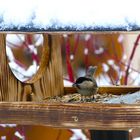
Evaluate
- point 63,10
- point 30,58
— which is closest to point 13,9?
point 63,10

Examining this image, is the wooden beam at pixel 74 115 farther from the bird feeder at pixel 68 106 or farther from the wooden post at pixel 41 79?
the wooden post at pixel 41 79

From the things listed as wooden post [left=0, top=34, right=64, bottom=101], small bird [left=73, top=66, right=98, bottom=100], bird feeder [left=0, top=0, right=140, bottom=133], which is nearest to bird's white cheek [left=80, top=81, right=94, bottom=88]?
small bird [left=73, top=66, right=98, bottom=100]

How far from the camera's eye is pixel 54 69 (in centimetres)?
274

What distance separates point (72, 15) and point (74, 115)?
297mm

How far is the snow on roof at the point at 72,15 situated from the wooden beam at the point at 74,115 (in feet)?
0.77

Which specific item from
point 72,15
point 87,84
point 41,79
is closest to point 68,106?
point 72,15

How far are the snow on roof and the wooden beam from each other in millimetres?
234

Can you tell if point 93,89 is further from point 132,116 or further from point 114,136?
point 132,116

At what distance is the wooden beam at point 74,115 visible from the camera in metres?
1.70

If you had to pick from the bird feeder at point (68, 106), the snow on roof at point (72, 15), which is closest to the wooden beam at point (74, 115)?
the bird feeder at point (68, 106)

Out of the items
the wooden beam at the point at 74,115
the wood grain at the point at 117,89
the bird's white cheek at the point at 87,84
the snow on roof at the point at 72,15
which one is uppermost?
the snow on roof at the point at 72,15

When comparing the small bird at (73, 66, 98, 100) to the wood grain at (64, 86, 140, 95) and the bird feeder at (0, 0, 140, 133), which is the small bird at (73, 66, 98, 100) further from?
the bird feeder at (0, 0, 140, 133)

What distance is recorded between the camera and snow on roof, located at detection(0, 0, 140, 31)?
1659 mm

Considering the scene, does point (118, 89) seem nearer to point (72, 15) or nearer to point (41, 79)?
point (41, 79)
